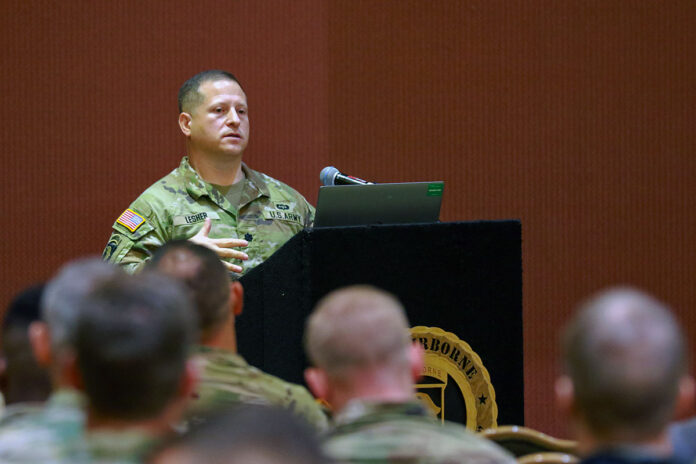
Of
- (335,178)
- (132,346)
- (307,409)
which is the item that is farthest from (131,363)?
(335,178)

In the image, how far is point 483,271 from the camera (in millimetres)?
2564

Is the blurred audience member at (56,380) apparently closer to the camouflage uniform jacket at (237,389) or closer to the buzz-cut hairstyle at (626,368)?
the camouflage uniform jacket at (237,389)

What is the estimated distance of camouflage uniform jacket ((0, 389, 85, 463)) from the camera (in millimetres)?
1220

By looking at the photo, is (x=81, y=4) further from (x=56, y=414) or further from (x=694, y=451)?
(x=694, y=451)

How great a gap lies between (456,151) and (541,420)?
4.33 ft

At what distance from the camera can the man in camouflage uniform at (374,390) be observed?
1257mm

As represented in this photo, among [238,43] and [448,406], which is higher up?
[238,43]

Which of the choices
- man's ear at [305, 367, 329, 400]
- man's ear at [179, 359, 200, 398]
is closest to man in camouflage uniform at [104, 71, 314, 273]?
man's ear at [305, 367, 329, 400]

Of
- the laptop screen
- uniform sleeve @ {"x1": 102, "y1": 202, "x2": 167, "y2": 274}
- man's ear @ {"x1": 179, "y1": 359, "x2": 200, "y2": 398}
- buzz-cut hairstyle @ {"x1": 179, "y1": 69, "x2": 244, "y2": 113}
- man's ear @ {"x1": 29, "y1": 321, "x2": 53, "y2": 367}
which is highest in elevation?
buzz-cut hairstyle @ {"x1": 179, "y1": 69, "x2": 244, "y2": 113}

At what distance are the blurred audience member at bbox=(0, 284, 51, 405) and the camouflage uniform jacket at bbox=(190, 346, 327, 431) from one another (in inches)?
10.3

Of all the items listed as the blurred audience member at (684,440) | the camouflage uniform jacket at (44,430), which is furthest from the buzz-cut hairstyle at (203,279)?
the blurred audience member at (684,440)

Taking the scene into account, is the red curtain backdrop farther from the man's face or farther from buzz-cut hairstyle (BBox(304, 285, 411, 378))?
buzz-cut hairstyle (BBox(304, 285, 411, 378))

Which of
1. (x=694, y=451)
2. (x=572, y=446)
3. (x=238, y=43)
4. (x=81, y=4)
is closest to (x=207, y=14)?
(x=238, y=43)

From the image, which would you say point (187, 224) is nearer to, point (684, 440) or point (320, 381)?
point (320, 381)
